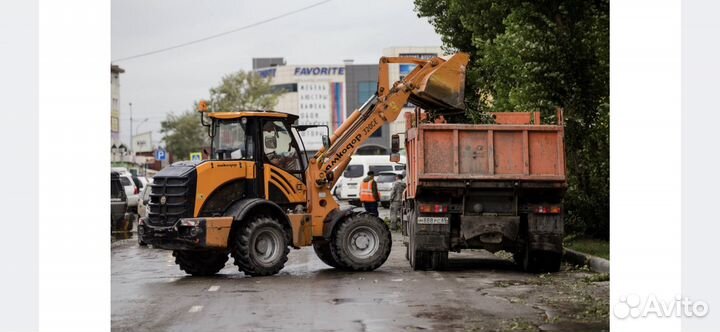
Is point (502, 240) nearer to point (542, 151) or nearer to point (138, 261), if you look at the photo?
point (542, 151)

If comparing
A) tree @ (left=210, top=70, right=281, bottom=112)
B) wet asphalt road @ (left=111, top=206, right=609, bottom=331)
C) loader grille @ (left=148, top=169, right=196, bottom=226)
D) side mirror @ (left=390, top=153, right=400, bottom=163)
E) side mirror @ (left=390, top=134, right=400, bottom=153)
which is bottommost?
wet asphalt road @ (left=111, top=206, right=609, bottom=331)

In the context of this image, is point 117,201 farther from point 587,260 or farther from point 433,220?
point 587,260

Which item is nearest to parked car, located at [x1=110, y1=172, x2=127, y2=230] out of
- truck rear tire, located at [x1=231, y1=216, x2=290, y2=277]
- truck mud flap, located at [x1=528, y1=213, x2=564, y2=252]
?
truck rear tire, located at [x1=231, y1=216, x2=290, y2=277]

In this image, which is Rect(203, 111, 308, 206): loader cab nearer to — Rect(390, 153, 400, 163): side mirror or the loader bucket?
Rect(390, 153, 400, 163): side mirror

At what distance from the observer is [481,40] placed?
102ft

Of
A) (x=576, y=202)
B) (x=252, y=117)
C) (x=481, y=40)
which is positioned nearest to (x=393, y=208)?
(x=481, y=40)

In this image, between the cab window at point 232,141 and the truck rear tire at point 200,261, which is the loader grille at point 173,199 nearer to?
the truck rear tire at point 200,261

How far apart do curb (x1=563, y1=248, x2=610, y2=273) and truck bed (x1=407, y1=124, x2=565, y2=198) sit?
165 centimetres

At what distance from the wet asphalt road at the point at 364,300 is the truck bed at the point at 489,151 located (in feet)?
5.44

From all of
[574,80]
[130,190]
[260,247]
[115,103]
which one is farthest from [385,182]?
[115,103]

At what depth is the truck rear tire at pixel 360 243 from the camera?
19062 mm

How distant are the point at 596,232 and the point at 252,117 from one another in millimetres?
8696

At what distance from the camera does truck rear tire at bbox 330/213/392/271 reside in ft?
62.5

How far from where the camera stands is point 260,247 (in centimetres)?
1845
